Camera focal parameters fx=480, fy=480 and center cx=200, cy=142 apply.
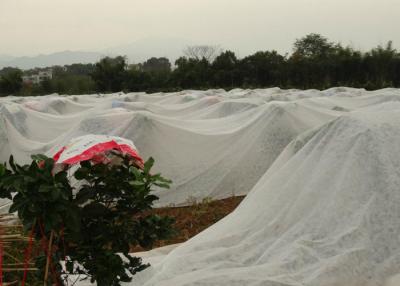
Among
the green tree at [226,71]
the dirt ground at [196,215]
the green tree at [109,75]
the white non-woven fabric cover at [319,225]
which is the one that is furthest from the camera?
the green tree at [109,75]

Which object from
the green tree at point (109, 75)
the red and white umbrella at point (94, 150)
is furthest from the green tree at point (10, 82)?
the red and white umbrella at point (94, 150)

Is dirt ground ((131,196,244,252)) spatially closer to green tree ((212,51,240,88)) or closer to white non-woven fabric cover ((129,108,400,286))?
white non-woven fabric cover ((129,108,400,286))

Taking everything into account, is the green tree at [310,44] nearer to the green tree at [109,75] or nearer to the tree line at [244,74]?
the tree line at [244,74]

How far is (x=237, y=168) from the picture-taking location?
7.50m

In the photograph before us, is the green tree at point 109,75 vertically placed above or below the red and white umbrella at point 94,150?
above

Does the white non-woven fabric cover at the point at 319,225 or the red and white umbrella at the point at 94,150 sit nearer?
the red and white umbrella at the point at 94,150

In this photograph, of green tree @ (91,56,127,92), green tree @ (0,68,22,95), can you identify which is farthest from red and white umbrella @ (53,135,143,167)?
green tree @ (0,68,22,95)

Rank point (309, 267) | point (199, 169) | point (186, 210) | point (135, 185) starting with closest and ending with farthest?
point (135, 185), point (309, 267), point (186, 210), point (199, 169)

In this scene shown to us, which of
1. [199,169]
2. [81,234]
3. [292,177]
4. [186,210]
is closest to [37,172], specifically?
[81,234]

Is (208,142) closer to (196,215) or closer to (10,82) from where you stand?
(196,215)

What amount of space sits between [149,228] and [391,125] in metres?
2.14

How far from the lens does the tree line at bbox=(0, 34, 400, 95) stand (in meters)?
28.8

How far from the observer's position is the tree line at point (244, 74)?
2875cm

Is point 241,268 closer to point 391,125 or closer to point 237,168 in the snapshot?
point 391,125
